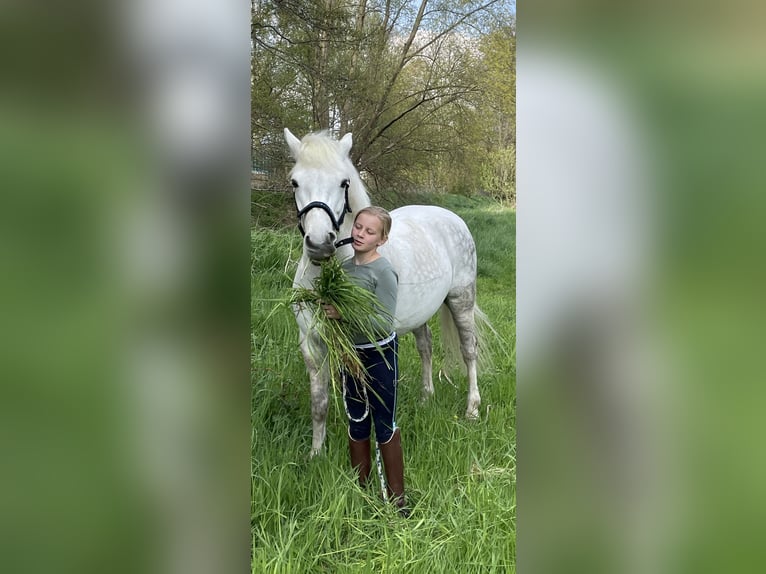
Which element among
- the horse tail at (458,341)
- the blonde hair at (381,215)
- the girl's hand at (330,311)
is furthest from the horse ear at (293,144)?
the horse tail at (458,341)

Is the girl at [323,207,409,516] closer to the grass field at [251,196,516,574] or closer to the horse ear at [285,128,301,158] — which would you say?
the grass field at [251,196,516,574]

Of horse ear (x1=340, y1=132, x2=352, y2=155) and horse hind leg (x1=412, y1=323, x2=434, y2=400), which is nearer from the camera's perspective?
horse ear (x1=340, y1=132, x2=352, y2=155)

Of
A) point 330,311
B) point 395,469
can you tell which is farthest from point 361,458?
point 330,311

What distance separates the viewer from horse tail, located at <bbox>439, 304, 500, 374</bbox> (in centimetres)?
226

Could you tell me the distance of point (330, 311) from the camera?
143 centimetres

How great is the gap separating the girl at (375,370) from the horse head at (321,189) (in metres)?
0.09

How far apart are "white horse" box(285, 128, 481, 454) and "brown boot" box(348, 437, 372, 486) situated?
253 millimetres

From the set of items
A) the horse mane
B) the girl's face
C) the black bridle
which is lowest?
the girl's face

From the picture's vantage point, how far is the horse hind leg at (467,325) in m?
2.31
